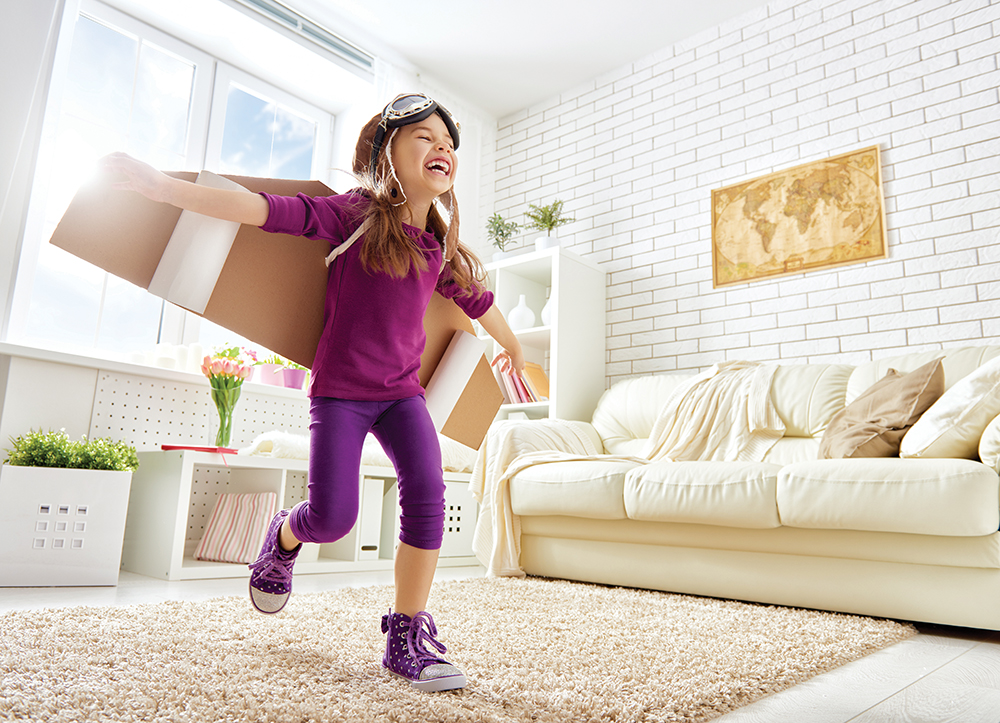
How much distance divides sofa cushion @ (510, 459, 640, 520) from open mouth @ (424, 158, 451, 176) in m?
1.29

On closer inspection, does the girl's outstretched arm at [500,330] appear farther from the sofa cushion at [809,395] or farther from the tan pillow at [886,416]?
the sofa cushion at [809,395]

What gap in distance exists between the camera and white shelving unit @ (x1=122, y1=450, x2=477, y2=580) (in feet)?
6.89

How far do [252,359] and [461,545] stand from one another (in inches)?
49.5

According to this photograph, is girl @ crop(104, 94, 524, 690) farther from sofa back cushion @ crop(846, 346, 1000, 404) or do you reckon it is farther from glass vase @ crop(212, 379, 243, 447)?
sofa back cushion @ crop(846, 346, 1000, 404)

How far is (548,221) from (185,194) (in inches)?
115

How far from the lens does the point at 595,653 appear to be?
122cm

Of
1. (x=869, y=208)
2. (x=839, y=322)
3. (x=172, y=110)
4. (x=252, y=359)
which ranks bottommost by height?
(x=252, y=359)

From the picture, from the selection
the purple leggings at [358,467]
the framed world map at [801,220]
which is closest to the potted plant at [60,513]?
the purple leggings at [358,467]

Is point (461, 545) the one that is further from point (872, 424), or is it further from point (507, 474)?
point (872, 424)

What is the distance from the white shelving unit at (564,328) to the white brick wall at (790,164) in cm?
10

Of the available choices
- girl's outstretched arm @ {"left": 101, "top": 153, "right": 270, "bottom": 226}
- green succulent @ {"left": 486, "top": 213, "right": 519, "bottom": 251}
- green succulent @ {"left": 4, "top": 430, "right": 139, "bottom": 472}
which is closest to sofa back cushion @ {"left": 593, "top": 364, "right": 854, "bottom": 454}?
green succulent @ {"left": 486, "top": 213, "right": 519, "bottom": 251}

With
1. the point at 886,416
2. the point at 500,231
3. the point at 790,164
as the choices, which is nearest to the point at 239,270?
the point at 886,416

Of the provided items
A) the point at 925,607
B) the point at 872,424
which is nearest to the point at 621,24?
the point at 872,424

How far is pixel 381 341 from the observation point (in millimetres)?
1142
